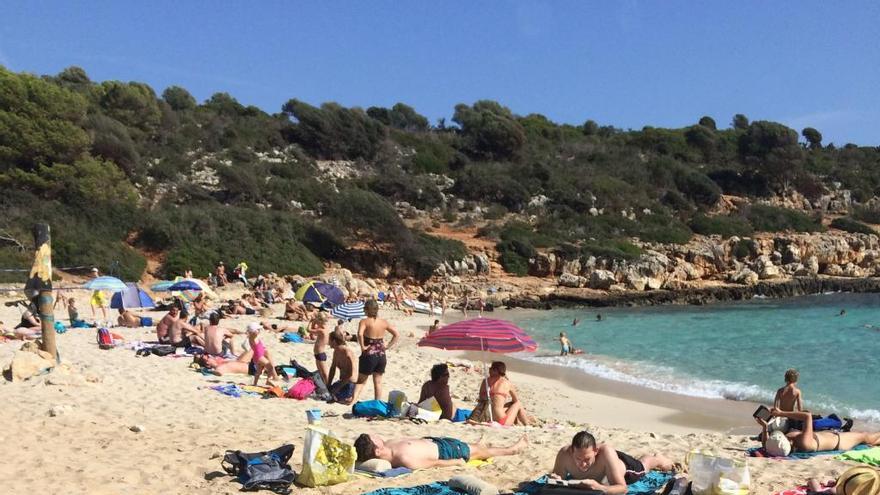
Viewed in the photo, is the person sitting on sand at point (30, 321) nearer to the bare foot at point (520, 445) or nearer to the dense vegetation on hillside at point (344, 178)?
the bare foot at point (520, 445)

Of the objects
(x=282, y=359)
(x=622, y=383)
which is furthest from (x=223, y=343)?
(x=622, y=383)

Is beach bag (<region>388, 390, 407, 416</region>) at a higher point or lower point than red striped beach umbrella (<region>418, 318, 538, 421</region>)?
lower

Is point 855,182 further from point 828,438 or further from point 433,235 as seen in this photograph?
point 828,438

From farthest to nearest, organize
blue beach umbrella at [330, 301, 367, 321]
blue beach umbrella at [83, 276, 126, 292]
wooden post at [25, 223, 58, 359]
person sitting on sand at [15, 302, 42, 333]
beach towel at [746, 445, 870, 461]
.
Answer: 1. blue beach umbrella at [330, 301, 367, 321]
2. blue beach umbrella at [83, 276, 126, 292]
3. person sitting on sand at [15, 302, 42, 333]
4. wooden post at [25, 223, 58, 359]
5. beach towel at [746, 445, 870, 461]

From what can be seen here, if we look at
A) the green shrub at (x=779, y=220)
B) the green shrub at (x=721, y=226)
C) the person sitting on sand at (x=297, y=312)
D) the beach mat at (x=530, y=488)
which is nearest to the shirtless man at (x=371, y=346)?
the beach mat at (x=530, y=488)

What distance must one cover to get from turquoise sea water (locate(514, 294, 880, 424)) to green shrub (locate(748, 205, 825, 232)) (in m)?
14.8

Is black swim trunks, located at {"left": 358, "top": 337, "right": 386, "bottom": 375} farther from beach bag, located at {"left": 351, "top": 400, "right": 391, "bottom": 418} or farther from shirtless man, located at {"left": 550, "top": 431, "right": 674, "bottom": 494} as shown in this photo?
shirtless man, located at {"left": 550, "top": 431, "right": 674, "bottom": 494}

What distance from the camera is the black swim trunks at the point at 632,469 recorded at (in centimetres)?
574

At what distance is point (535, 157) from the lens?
5106 centimetres

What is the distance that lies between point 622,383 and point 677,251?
1041 inches

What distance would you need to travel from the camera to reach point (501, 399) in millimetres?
8141

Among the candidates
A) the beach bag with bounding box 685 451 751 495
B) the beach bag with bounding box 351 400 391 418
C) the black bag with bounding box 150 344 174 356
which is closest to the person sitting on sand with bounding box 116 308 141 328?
the black bag with bounding box 150 344 174 356

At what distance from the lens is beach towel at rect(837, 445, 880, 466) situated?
6422 millimetres

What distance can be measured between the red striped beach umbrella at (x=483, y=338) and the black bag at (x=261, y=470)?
9.00 ft
